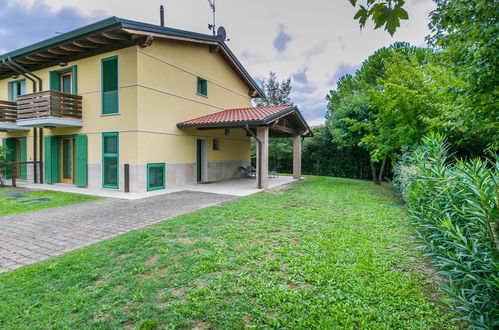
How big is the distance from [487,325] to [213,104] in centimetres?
1316

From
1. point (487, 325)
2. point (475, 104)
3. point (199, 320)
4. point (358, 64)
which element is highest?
point (358, 64)

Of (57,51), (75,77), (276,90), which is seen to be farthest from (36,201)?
(276,90)

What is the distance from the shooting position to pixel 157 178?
10078 millimetres

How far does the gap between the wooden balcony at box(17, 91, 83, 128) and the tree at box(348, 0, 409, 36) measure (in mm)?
11189

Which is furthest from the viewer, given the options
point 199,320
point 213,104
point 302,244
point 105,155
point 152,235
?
point 213,104

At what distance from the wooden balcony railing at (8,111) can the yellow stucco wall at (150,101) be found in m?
0.91

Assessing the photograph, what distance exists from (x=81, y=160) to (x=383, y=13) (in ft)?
37.8

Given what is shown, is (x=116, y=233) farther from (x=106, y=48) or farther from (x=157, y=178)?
(x=106, y=48)

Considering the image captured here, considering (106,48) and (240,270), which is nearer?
(240,270)

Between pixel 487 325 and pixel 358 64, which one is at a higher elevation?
pixel 358 64

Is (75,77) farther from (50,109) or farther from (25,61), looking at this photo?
(25,61)

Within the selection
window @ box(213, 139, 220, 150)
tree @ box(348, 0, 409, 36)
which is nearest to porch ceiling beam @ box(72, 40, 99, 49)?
window @ box(213, 139, 220, 150)

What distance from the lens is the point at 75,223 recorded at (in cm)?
538

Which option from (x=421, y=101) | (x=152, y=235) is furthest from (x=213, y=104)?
(x=152, y=235)
